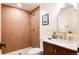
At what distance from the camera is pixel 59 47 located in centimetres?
134

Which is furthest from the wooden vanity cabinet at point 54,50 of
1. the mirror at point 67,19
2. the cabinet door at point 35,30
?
the mirror at point 67,19

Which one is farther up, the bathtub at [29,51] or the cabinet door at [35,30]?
the cabinet door at [35,30]

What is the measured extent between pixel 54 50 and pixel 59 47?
3.1 inches

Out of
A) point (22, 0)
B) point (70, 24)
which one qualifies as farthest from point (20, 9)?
point (70, 24)

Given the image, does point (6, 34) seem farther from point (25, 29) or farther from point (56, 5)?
point (56, 5)

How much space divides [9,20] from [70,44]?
841 mm

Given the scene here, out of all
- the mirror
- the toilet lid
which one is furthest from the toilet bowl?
the mirror

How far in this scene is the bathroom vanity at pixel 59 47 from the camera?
4.26 ft

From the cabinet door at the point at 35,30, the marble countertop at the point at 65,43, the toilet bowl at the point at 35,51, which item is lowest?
the toilet bowl at the point at 35,51

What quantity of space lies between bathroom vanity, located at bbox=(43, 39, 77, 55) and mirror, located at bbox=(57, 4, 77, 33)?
0.52 feet

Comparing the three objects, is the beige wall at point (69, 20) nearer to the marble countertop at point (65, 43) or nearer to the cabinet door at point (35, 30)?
the marble countertop at point (65, 43)

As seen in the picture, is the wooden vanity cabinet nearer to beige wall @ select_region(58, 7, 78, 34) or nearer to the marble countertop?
the marble countertop

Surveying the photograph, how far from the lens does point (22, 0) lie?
1.35m

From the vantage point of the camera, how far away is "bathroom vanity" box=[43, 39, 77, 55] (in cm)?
130
